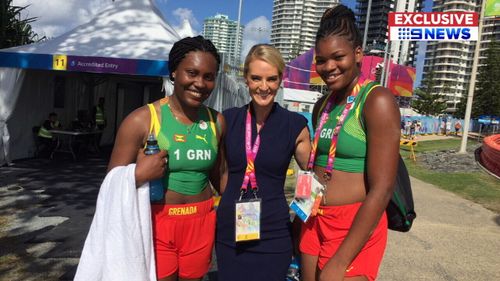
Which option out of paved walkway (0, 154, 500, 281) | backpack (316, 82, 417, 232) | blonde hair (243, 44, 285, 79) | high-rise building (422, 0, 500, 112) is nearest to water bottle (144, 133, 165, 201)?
blonde hair (243, 44, 285, 79)

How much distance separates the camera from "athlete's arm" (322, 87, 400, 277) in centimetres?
174

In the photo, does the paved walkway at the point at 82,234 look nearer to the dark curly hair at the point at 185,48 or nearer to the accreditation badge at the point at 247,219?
the accreditation badge at the point at 247,219

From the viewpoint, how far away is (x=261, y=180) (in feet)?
7.25

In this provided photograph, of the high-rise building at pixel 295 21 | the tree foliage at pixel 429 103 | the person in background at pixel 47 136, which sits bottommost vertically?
the person in background at pixel 47 136

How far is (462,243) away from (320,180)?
15.4 ft

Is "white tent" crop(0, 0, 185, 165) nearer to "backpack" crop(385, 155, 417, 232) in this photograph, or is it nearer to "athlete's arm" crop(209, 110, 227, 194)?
"athlete's arm" crop(209, 110, 227, 194)

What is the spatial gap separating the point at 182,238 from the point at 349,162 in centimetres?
100

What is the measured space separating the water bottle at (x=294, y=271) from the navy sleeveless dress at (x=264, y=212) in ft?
0.08

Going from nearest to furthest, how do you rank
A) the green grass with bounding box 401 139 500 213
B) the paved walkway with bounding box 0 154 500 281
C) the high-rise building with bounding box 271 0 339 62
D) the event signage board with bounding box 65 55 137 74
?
1. the paved walkway with bounding box 0 154 500 281
2. the event signage board with bounding box 65 55 137 74
3. the green grass with bounding box 401 139 500 213
4. the high-rise building with bounding box 271 0 339 62

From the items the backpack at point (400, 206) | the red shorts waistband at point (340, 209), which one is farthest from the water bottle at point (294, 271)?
the backpack at point (400, 206)

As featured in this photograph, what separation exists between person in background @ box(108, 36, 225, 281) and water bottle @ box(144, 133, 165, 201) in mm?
50

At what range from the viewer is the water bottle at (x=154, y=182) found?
198 cm

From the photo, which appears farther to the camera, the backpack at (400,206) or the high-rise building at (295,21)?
the high-rise building at (295,21)

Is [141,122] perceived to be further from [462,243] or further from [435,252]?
[462,243]
